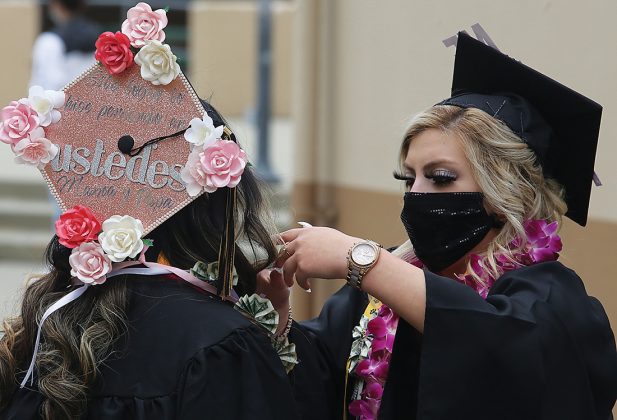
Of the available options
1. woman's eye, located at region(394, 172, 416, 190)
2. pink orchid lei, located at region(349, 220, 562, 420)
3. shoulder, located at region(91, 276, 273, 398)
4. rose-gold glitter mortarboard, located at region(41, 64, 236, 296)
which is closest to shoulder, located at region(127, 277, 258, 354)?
shoulder, located at region(91, 276, 273, 398)

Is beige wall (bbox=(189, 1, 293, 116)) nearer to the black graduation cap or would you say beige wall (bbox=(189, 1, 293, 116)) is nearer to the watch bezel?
the black graduation cap

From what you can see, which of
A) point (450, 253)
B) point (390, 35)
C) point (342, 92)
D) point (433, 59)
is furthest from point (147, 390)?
point (342, 92)

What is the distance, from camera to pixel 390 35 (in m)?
5.08

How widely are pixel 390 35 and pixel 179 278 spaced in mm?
2981

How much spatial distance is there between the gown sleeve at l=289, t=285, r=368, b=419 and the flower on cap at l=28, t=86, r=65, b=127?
0.94 metres

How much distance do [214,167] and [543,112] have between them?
0.94 meters

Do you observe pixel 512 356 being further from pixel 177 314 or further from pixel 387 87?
pixel 387 87

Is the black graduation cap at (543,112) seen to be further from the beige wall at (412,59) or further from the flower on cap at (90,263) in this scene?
the flower on cap at (90,263)

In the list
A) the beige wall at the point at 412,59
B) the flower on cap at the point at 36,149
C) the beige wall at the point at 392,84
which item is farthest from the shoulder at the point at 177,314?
the beige wall at the point at 392,84

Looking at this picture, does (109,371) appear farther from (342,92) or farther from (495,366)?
(342,92)

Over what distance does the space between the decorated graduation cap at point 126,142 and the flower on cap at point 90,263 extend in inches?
0.5

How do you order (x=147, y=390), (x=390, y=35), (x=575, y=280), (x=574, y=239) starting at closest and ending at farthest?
1. (x=147, y=390)
2. (x=575, y=280)
3. (x=574, y=239)
4. (x=390, y=35)

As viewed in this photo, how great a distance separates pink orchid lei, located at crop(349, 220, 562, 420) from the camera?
2643mm

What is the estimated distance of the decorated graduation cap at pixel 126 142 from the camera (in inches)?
90.7
